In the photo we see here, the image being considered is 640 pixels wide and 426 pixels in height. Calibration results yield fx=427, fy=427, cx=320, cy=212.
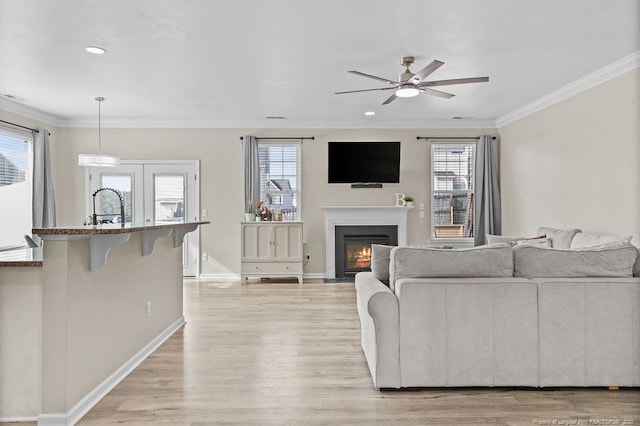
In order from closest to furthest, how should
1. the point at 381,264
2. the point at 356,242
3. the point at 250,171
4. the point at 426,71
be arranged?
1. the point at 381,264
2. the point at 426,71
3. the point at 250,171
4. the point at 356,242

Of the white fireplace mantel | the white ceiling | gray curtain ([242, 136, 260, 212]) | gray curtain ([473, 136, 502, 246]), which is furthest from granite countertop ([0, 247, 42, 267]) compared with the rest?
gray curtain ([473, 136, 502, 246])

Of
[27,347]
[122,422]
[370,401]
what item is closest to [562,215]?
[370,401]

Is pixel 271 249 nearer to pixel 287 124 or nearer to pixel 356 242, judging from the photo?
pixel 356 242

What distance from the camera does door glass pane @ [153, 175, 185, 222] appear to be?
7238 mm

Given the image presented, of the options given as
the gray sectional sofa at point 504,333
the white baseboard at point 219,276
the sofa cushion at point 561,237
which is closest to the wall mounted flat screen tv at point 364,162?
the white baseboard at point 219,276

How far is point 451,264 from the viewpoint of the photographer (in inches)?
108

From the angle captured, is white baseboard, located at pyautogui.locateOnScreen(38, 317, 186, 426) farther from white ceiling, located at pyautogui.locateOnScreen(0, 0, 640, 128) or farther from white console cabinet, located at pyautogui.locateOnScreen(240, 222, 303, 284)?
white console cabinet, located at pyautogui.locateOnScreen(240, 222, 303, 284)

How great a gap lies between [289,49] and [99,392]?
10.3 feet

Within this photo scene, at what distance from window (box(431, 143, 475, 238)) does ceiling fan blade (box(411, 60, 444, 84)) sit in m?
3.62

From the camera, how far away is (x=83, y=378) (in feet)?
8.08

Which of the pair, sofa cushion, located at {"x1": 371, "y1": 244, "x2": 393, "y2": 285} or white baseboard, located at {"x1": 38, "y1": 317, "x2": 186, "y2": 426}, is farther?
sofa cushion, located at {"x1": 371, "y1": 244, "x2": 393, "y2": 285}

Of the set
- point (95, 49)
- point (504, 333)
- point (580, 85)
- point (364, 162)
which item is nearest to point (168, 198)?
point (364, 162)

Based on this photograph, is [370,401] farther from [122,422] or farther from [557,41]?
[557,41]

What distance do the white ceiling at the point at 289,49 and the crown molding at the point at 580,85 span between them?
0.11 m
